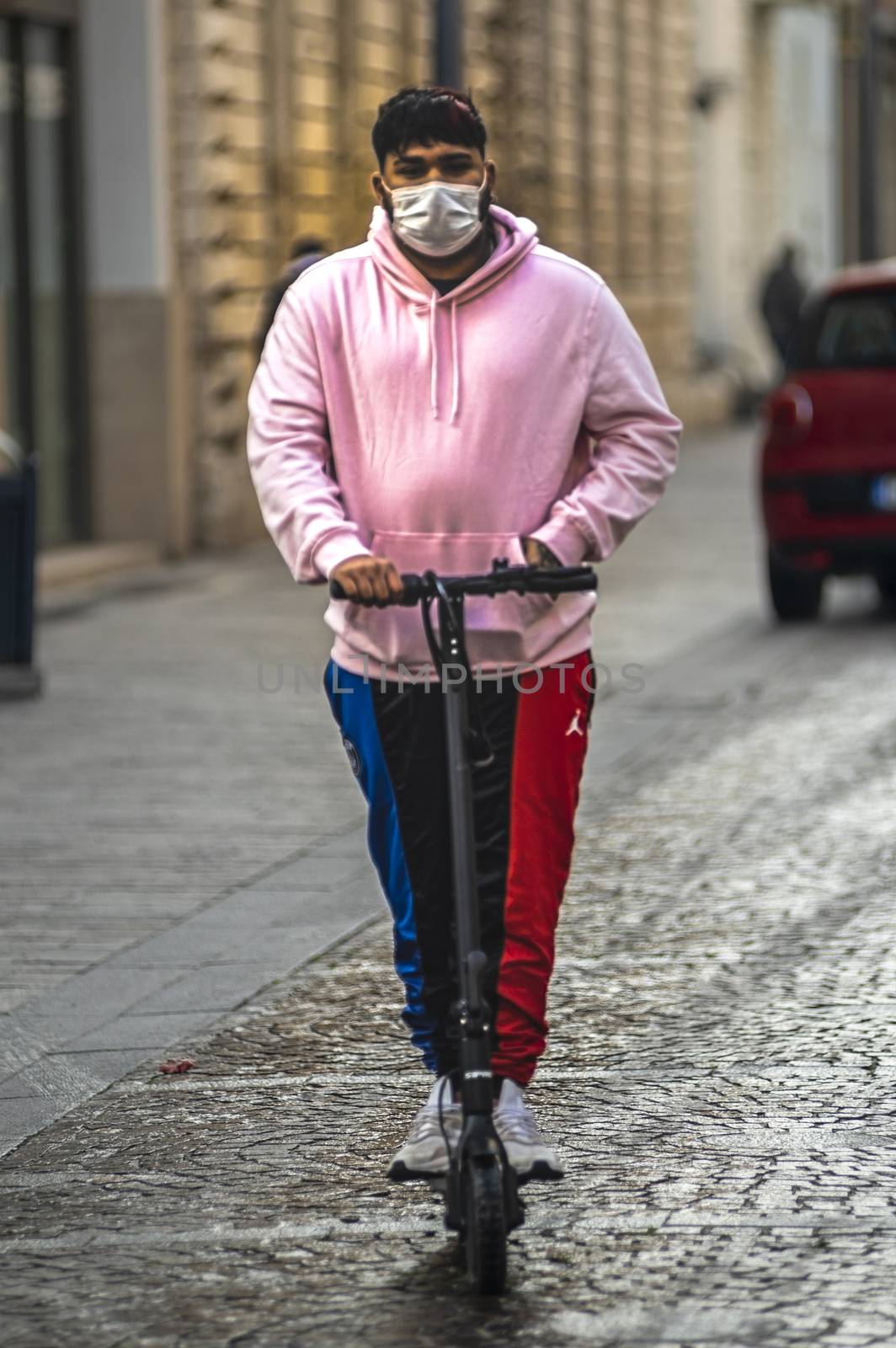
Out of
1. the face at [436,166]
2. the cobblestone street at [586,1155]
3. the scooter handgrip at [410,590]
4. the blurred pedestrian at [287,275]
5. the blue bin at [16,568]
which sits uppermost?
the blurred pedestrian at [287,275]

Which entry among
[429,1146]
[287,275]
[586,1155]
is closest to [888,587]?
[287,275]

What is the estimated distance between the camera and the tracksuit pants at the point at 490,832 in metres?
4.34

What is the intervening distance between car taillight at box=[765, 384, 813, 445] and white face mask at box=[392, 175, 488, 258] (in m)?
8.83

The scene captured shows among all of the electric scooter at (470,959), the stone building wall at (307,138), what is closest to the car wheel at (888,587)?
the stone building wall at (307,138)

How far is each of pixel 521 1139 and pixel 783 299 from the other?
2618cm

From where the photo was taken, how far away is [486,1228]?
3.97 metres

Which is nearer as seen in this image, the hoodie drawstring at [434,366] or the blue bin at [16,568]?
the hoodie drawstring at [434,366]

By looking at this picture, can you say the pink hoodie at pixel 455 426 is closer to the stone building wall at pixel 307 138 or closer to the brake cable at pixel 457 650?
the brake cable at pixel 457 650

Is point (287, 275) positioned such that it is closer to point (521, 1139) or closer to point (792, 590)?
point (792, 590)

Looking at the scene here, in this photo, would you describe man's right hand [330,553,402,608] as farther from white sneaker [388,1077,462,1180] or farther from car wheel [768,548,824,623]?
car wheel [768,548,824,623]

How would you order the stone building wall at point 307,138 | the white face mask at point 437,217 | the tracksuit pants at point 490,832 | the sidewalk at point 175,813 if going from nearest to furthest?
1. the white face mask at point 437,217
2. the tracksuit pants at point 490,832
3. the sidewalk at point 175,813
4. the stone building wall at point 307,138

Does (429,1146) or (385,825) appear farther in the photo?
(385,825)

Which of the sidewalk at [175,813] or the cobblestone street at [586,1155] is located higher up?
the sidewalk at [175,813]

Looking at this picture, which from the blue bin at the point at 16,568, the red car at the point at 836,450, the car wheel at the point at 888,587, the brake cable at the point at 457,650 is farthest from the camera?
the car wheel at the point at 888,587
